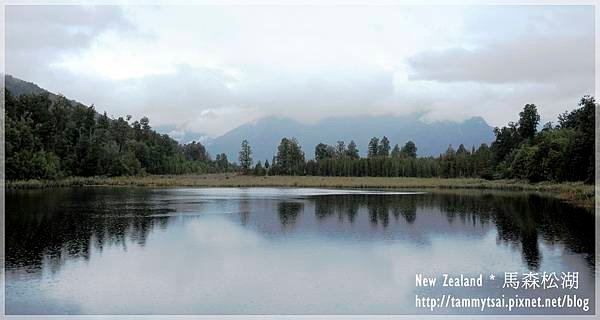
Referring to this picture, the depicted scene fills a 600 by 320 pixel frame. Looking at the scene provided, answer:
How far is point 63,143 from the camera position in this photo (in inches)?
4242

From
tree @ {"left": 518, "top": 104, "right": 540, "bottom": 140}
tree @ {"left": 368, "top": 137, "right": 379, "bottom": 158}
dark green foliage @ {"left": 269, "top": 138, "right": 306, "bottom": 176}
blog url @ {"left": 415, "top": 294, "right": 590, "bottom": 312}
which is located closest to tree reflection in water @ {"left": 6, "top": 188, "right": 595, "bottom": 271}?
blog url @ {"left": 415, "top": 294, "right": 590, "bottom": 312}

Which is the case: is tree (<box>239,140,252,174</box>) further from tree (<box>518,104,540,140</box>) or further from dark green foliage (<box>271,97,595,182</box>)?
tree (<box>518,104,540,140</box>)

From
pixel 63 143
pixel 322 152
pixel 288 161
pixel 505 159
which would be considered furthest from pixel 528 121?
pixel 63 143

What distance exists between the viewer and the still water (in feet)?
48.7

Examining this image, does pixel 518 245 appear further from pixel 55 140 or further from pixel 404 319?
pixel 55 140

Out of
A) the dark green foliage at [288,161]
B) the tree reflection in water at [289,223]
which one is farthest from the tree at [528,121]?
the tree reflection in water at [289,223]

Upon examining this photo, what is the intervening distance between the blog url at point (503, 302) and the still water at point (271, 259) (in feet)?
0.92

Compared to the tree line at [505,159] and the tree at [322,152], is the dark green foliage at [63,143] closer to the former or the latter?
the tree line at [505,159]

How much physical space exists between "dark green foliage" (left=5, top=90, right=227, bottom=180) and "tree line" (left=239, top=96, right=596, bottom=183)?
110ft

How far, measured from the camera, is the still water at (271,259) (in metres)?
14.8

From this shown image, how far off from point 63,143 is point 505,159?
88.3 meters

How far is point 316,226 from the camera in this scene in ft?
102

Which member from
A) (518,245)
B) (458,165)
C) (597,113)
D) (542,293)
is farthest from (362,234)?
(458,165)

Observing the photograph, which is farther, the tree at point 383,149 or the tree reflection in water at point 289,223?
the tree at point 383,149
